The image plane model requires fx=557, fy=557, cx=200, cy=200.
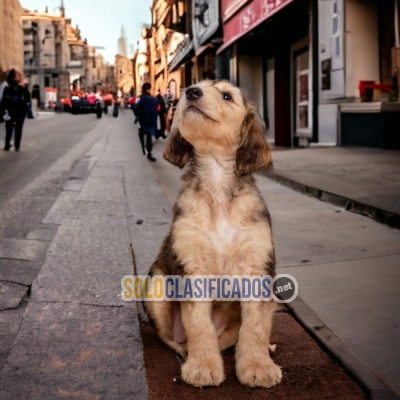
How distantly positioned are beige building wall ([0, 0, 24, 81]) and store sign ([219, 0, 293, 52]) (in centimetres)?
2777

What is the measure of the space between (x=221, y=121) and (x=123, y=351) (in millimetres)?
1272

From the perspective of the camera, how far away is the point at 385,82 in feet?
39.1

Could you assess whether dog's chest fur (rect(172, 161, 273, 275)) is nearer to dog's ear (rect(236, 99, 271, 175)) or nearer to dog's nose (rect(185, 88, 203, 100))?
dog's ear (rect(236, 99, 271, 175))

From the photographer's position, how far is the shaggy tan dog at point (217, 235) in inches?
100

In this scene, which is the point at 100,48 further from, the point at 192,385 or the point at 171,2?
the point at 192,385

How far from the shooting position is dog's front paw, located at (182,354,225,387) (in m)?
2.49

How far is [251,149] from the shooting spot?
2.74m

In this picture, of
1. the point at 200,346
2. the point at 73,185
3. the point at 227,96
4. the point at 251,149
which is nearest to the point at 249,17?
the point at 73,185

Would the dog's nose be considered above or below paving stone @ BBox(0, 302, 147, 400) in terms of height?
above

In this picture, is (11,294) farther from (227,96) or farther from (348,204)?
(348,204)

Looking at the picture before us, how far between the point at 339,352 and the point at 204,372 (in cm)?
73

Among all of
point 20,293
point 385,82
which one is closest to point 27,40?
point 385,82

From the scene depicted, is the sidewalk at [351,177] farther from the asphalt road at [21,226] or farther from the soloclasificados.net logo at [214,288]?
the soloclasificados.net logo at [214,288]

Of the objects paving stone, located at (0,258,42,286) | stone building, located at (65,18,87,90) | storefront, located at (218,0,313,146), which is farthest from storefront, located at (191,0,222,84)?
stone building, located at (65,18,87,90)
